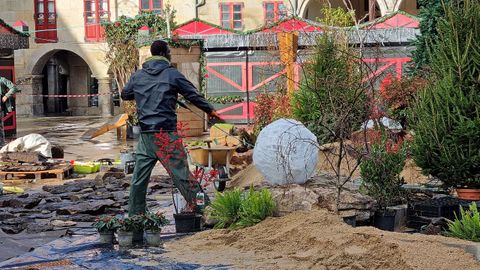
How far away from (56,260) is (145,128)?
1.70 meters

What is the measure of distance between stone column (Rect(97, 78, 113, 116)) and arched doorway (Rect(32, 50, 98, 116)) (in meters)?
2.26

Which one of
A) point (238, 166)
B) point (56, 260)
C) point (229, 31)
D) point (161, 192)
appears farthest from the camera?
point (229, 31)

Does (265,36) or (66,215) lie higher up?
(265,36)

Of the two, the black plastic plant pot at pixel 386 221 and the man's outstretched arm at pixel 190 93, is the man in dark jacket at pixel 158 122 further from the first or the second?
the black plastic plant pot at pixel 386 221

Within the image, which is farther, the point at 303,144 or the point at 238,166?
the point at 238,166

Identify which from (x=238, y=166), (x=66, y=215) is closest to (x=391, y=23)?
(x=238, y=166)

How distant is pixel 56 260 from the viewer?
7949 millimetres

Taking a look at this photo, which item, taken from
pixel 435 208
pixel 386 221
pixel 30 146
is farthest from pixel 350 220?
→ pixel 30 146

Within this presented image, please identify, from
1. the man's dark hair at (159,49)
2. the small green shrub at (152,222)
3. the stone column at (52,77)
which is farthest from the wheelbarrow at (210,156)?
the stone column at (52,77)

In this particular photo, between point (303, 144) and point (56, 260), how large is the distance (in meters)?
3.17

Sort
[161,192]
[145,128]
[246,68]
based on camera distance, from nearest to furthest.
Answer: [145,128]
[161,192]
[246,68]

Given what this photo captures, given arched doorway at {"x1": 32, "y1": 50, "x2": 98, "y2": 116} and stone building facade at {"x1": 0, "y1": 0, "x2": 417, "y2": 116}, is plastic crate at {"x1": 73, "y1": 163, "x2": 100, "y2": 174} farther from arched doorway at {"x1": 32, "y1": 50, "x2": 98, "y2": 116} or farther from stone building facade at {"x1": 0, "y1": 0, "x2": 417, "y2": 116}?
arched doorway at {"x1": 32, "y1": 50, "x2": 98, "y2": 116}

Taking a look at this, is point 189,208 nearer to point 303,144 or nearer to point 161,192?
point 303,144

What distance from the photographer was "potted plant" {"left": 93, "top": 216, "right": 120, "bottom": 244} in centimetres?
847
